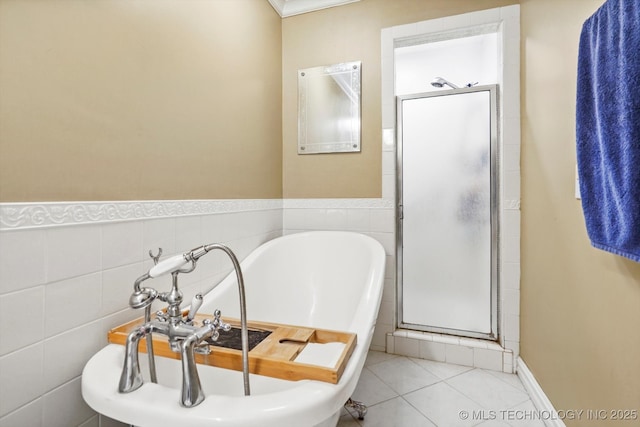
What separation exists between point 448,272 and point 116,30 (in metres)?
2.24

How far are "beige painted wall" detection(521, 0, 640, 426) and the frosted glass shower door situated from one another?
275 mm

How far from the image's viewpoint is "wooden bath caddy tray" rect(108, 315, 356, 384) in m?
0.79

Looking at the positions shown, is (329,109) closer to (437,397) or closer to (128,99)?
(128,99)

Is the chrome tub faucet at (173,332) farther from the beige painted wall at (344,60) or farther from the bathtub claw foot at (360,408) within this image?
the beige painted wall at (344,60)

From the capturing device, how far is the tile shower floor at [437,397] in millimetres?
1433

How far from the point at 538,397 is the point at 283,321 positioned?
138 cm

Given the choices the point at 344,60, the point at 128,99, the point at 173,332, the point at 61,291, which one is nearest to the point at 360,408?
the point at 173,332

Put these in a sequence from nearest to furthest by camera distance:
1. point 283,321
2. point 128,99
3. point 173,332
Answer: point 173,332 < point 128,99 < point 283,321

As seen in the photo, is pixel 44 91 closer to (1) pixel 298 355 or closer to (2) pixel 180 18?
(2) pixel 180 18

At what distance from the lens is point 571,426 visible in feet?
3.89

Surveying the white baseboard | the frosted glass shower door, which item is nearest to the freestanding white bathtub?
the frosted glass shower door

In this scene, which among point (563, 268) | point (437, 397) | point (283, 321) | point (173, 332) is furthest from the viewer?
point (283, 321)

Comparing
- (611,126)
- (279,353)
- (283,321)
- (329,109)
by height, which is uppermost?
(329,109)

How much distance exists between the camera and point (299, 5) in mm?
2252
